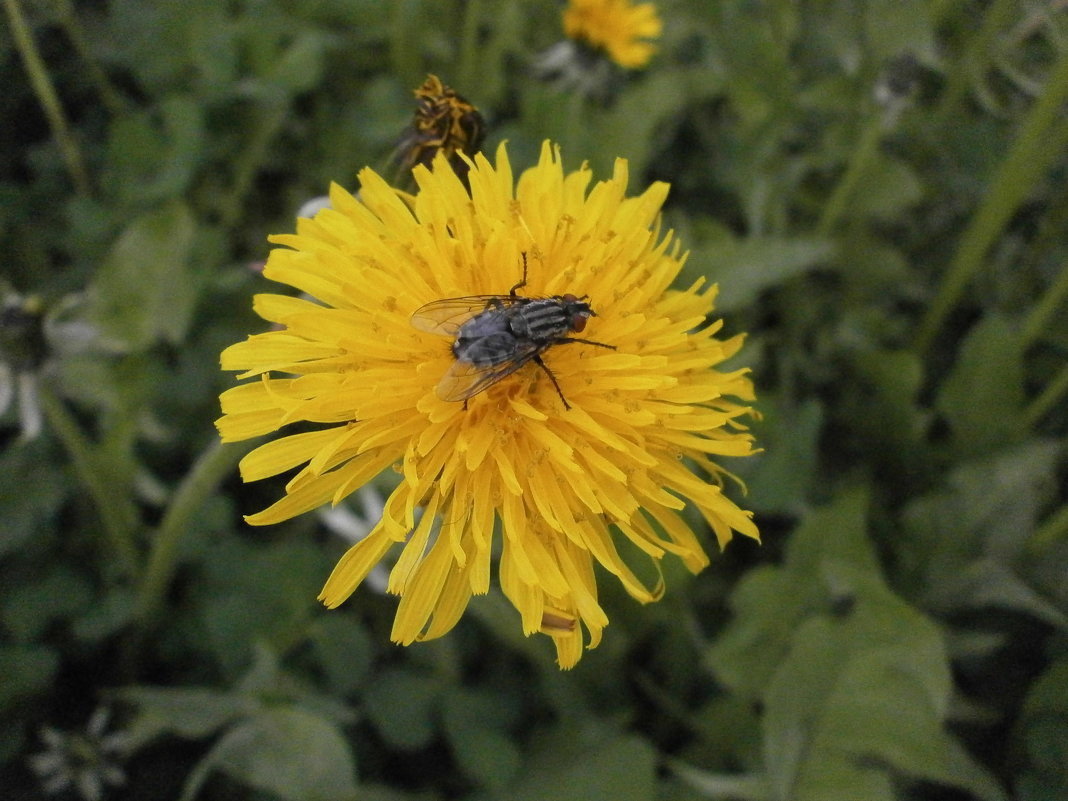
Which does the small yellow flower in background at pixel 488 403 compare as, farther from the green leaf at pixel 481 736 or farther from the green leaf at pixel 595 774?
the green leaf at pixel 481 736

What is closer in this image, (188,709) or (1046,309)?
(188,709)

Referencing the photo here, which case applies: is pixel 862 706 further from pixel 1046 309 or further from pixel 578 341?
pixel 1046 309

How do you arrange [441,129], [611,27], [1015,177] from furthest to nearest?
[611,27] → [1015,177] → [441,129]

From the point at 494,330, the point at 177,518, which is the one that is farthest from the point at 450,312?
the point at 177,518

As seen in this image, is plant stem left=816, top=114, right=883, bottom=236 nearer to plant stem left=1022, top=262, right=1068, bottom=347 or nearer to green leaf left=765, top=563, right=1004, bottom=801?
plant stem left=1022, top=262, right=1068, bottom=347

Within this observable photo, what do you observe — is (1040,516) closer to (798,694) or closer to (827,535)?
(827,535)

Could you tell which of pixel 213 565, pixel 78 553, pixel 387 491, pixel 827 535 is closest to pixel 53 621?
pixel 78 553

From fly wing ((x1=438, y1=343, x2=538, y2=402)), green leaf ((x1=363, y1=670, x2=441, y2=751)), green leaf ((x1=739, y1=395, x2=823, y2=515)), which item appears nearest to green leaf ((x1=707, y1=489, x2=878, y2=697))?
green leaf ((x1=739, y1=395, x2=823, y2=515))

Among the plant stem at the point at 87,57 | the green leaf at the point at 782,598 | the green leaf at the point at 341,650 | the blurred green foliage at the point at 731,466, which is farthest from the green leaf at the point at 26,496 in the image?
the green leaf at the point at 782,598
